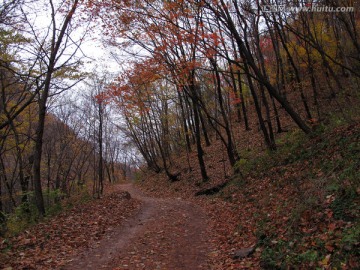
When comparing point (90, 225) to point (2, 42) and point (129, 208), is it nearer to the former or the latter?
point (129, 208)

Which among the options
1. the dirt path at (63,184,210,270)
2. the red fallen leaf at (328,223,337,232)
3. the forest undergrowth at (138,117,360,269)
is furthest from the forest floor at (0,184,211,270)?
the red fallen leaf at (328,223,337,232)

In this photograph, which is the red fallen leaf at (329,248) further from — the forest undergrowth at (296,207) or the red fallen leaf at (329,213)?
the red fallen leaf at (329,213)

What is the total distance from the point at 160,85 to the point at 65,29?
40.0 feet

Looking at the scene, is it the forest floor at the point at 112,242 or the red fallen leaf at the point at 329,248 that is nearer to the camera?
the red fallen leaf at the point at 329,248

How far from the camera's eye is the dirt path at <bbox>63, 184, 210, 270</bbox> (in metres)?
6.38

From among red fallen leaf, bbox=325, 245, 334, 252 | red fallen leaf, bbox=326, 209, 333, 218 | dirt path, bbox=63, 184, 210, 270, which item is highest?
red fallen leaf, bbox=326, 209, 333, 218

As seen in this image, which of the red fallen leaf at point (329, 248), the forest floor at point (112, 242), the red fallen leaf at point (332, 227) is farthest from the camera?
the forest floor at point (112, 242)

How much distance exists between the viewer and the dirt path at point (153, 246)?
6383 mm

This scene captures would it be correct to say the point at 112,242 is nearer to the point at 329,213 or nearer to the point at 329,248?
the point at 329,213

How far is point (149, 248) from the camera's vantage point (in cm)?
748

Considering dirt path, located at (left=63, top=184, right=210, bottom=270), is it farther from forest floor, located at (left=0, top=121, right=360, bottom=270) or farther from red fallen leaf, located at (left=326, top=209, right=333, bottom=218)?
red fallen leaf, located at (left=326, top=209, right=333, bottom=218)

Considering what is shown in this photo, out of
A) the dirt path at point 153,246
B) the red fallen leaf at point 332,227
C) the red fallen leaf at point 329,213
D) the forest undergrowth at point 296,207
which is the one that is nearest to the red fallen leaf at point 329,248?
the forest undergrowth at point 296,207

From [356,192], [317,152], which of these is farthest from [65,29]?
[356,192]

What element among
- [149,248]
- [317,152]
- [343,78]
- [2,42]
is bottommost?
[149,248]
